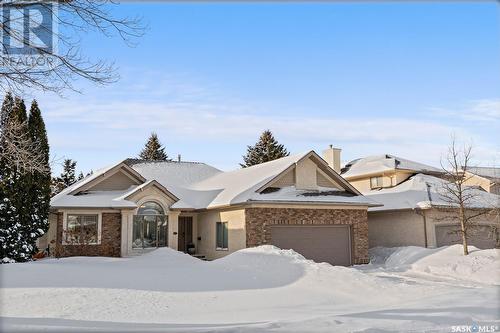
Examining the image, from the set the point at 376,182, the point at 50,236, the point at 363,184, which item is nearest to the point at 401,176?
the point at 376,182

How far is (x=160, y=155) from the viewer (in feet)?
190

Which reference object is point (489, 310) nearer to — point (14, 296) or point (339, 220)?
point (14, 296)

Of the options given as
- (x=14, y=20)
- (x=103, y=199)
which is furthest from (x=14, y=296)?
(x=103, y=199)

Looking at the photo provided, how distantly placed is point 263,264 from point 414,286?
210 inches

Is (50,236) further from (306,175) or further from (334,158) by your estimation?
(334,158)

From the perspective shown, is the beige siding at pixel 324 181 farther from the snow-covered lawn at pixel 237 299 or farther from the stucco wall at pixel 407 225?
the snow-covered lawn at pixel 237 299

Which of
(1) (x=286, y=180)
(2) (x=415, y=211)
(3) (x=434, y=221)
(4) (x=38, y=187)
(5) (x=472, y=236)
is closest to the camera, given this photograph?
(4) (x=38, y=187)

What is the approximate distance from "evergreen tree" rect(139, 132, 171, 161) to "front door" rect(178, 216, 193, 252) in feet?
103

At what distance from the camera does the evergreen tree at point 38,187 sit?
68.7 feet

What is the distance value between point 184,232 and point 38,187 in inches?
343

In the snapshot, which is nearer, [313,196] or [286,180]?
[313,196]

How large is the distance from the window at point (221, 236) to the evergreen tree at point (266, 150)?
28336 millimetres

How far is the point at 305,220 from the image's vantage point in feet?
75.2

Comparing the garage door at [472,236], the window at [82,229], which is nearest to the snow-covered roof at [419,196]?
the garage door at [472,236]
